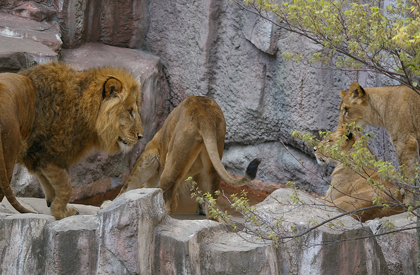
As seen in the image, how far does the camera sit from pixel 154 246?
3.23 metres

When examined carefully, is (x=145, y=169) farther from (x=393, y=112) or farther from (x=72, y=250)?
(x=393, y=112)

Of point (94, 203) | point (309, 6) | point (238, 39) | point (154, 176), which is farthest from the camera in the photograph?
point (238, 39)

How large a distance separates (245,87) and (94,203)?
95.0 inches

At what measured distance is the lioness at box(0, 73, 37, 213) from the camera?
371 cm

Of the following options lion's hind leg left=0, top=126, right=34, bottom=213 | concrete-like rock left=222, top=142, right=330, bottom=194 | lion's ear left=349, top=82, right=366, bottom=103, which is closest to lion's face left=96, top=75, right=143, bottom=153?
lion's hind leg left=0, top=126, right=34, bottom=213

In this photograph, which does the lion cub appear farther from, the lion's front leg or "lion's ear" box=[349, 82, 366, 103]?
the lion's front leg

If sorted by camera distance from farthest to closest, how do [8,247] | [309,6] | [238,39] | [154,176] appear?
[238,39] < [154,176] < [8,247] < [309,6]

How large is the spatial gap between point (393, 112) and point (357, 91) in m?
0.41

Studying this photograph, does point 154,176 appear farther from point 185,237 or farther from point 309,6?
point 309,6

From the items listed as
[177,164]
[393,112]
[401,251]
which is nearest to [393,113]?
[393,112]

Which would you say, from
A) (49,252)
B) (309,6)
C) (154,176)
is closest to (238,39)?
(154,176)

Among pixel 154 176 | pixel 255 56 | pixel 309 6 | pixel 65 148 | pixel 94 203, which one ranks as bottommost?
pixel 94 203

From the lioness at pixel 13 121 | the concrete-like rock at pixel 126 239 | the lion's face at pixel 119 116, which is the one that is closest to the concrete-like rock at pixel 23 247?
the concrete-like rock at pixel 126 239

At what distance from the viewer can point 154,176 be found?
5.52 meters
